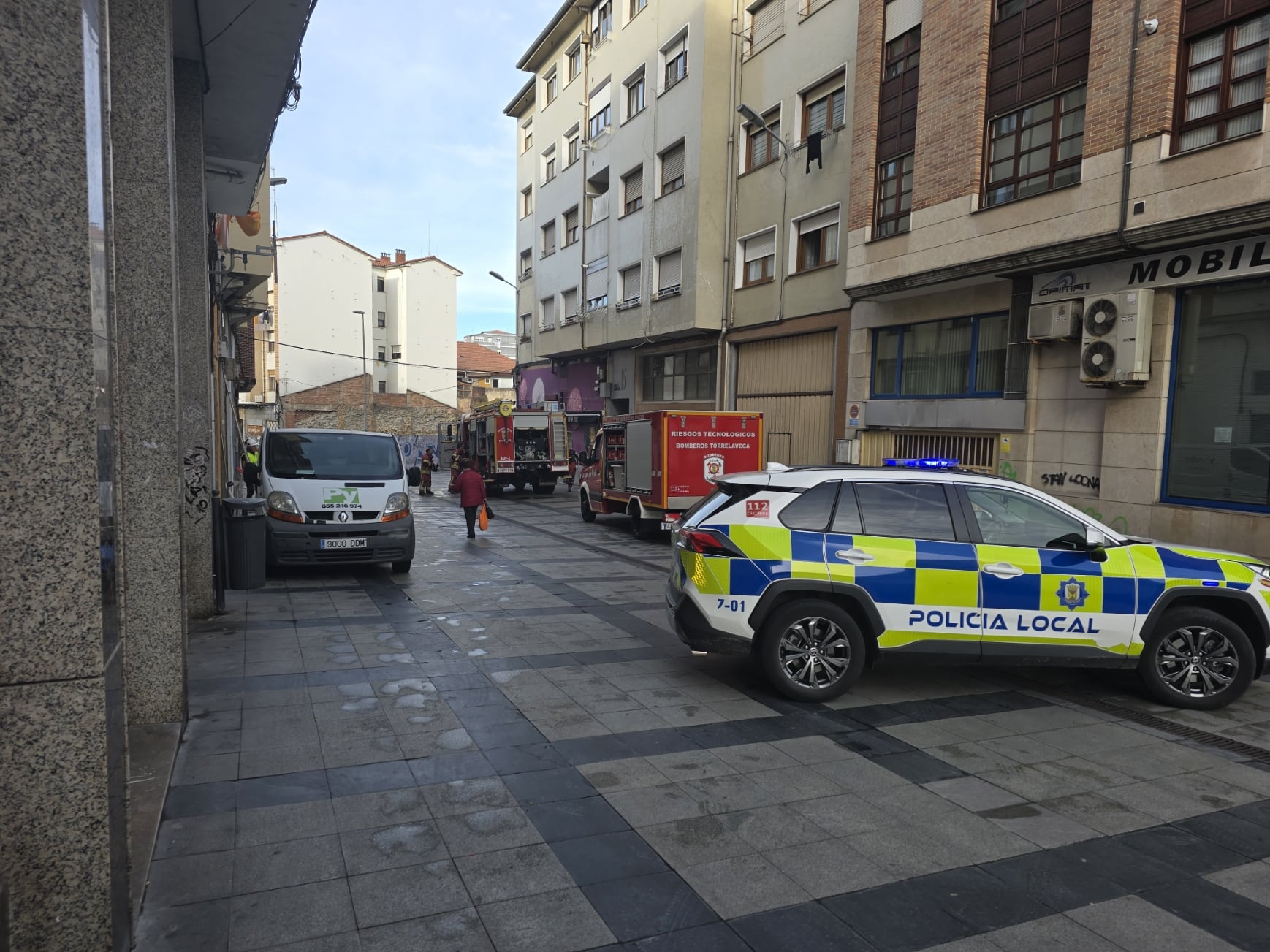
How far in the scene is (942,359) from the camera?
1583 centimetres

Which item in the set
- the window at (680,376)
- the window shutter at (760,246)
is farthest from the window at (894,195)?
the window at (680,376)

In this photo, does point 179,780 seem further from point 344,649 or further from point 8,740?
point 344,649

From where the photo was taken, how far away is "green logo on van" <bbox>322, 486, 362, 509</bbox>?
10.6 m

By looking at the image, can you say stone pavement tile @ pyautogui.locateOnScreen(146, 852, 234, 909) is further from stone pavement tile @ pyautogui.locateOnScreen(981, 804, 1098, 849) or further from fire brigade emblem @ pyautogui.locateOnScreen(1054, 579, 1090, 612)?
fire brigade emblem @ pyautogui.locateOnScreen(1054, 579, 1090, 612)

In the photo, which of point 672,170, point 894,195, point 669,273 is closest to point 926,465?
point 894,195

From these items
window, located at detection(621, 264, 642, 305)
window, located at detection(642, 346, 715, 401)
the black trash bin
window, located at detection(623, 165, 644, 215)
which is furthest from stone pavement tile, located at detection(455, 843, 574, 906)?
window, located at detection(623, 165, 644, 215)

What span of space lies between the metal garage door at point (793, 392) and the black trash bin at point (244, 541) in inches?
456

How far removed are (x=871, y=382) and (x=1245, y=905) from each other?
48.3 feet

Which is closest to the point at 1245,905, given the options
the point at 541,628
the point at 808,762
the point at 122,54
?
the point at 808,762

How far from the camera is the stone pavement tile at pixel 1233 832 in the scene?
4.02 meters

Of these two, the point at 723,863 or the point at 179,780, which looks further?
the point at 179,780

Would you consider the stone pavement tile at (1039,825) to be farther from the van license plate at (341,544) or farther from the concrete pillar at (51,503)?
the van license plate at (341,544)

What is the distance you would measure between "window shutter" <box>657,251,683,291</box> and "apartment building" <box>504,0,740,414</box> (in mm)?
58

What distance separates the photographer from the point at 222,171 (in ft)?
38.7
